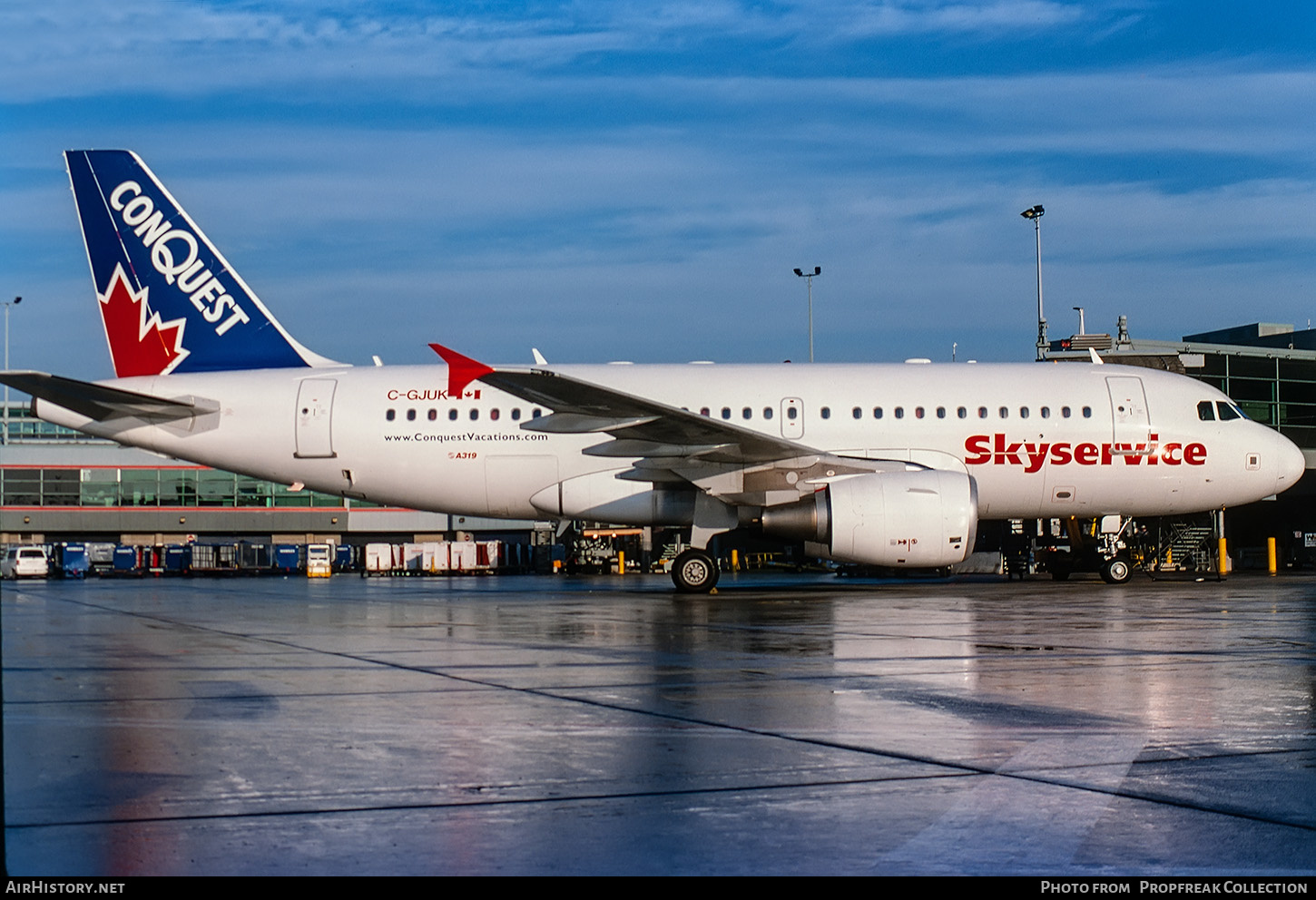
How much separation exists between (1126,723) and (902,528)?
1277 centimetres

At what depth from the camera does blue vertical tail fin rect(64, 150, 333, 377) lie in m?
23.8

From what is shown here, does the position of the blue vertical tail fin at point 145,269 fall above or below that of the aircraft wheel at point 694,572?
above

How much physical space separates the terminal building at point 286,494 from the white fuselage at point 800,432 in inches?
571

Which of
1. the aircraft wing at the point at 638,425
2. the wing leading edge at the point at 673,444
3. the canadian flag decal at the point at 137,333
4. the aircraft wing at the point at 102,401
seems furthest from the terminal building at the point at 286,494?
the aircraft wing at the point at 102,401

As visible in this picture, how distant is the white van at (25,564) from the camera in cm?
4553

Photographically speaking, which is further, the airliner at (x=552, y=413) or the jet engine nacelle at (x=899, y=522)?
the airliner at (x=552, y=413)

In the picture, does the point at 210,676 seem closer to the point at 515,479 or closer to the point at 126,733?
the point at 126,733

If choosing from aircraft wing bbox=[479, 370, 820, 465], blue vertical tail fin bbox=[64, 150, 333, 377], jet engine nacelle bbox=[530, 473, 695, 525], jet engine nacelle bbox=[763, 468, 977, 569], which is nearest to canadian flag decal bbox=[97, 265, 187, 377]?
blue vertical tail fin bbox=[64, 150, 333, 377]

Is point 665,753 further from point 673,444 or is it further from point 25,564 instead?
point 25,564

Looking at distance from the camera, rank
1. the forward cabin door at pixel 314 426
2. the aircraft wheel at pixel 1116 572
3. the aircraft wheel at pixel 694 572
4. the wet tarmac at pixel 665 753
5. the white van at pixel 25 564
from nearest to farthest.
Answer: the wet tarmac at pixel 665 753, the aircraft wheel at pixel 694 572, the forward cabin door at pixel 314 426, the aircraft wheel at pixel 1116 572, the white van at pixel 25 564

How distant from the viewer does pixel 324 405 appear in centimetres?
2331

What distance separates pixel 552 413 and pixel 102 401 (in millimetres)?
7879

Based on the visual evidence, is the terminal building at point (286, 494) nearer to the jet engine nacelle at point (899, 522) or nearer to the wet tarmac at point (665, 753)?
the jet engine nacelle at point (899, 522)
